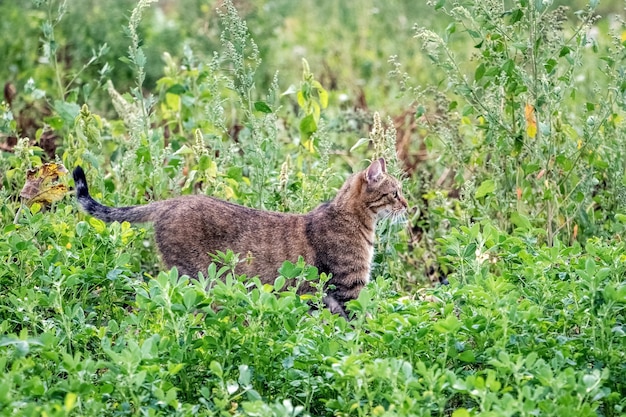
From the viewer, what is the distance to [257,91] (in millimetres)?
10094

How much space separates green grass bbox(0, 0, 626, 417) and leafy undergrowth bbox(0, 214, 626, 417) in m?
0.01

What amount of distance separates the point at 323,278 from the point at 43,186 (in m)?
1.99

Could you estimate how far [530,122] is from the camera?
6.14m

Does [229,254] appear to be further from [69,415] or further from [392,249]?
[392,249]

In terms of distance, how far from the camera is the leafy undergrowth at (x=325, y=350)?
11.8ft

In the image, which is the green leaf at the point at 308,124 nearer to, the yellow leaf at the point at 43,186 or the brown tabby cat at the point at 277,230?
the brown tabby cat at the point at 277,230

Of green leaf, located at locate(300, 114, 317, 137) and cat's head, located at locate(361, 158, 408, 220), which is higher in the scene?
green leaf, located at locate(300, 114, 317, 137)

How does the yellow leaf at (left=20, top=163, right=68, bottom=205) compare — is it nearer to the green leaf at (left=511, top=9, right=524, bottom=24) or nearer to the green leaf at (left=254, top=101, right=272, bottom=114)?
the green leaf at (left=254, top=101, right=272, bottom=114)

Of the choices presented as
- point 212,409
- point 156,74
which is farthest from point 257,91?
point 212,409

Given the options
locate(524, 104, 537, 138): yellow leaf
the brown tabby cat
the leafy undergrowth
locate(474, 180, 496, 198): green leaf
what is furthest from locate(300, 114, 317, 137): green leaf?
the leafy undergrowth

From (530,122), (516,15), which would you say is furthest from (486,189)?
(516,15)

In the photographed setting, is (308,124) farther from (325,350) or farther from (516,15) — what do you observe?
(325,350)

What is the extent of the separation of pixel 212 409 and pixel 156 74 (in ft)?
20.7

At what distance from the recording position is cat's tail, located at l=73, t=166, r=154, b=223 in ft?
18.5
